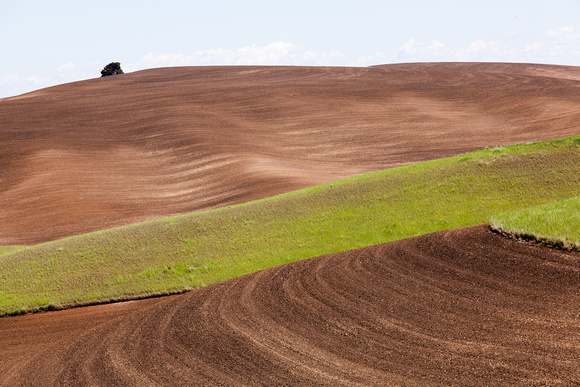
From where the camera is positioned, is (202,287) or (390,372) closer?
(390,372)

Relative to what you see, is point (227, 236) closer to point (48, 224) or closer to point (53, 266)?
point (53, 266)

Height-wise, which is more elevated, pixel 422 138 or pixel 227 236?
pixel 422 138

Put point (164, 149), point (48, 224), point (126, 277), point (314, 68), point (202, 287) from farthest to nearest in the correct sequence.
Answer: point (314, 68)
point (164, 149)
point (48, 224)
point (126, 277)
point (202, 287)

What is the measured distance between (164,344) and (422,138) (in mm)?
28084

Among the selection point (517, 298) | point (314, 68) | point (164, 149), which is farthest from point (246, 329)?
point (314, 68)

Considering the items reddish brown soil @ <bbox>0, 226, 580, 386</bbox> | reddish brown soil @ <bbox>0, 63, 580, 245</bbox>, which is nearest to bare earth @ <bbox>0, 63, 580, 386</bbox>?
reddish brown soil @ <bbox>0, 226, 580, 386</bbox>

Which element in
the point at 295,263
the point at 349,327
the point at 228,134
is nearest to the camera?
the point at 349,327

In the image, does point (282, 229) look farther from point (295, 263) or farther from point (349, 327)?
point (349, 327)

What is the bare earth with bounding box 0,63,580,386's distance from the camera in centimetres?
791

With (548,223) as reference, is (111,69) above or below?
above

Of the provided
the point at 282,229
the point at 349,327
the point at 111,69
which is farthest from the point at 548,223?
the point at 111,69

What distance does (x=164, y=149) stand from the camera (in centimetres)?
3347

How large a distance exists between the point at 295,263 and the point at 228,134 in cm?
2363

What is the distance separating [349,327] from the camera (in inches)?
348
